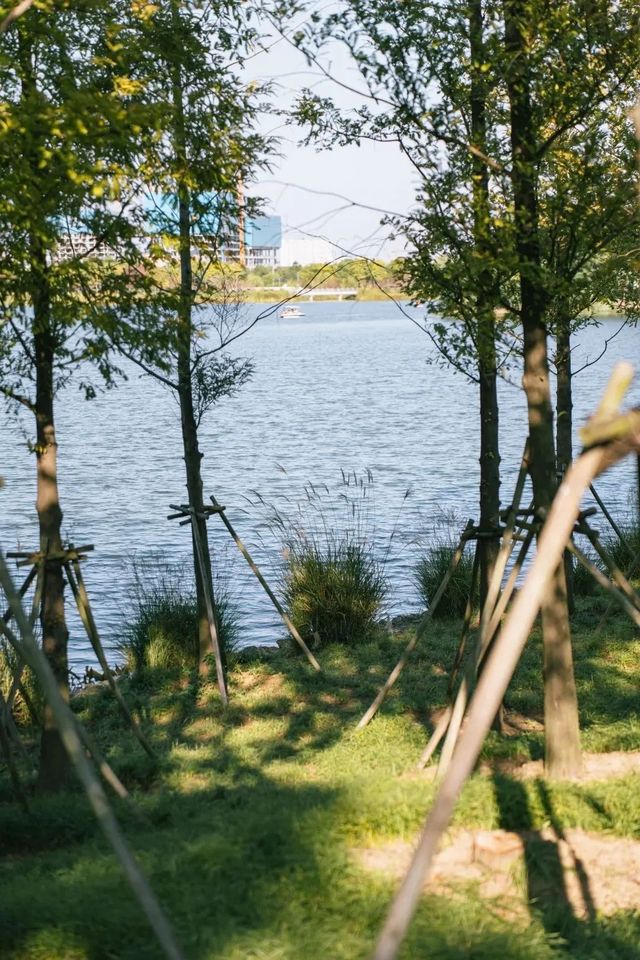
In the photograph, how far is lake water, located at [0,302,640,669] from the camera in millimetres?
16844

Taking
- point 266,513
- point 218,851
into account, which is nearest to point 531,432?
point 218,851

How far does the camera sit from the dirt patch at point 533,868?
5.18 m

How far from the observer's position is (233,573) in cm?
1653

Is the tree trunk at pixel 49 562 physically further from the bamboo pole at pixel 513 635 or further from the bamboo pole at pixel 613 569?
the bamboo pole at pixel 513 635

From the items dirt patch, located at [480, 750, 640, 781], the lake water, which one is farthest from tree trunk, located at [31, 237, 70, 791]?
dirt patch, located at [480, 750, 640, 781]

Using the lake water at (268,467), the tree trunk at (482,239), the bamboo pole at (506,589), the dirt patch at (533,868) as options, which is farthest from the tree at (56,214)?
the dirt patch at (533,868)

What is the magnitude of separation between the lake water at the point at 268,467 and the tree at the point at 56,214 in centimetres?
72

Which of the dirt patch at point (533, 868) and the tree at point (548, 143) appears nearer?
the dirt patch at point (533, 868)

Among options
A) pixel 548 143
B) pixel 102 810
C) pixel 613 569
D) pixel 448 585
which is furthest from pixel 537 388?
pixel 448 585

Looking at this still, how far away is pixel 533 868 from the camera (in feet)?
17.8

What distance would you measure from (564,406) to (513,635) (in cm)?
985

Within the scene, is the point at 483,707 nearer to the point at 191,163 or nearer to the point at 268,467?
the point at 191,163

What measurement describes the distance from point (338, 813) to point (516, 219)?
4129mm

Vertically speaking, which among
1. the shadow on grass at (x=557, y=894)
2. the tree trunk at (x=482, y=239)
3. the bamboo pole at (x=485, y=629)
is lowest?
the shadow on grass at (x=557, y=894)
